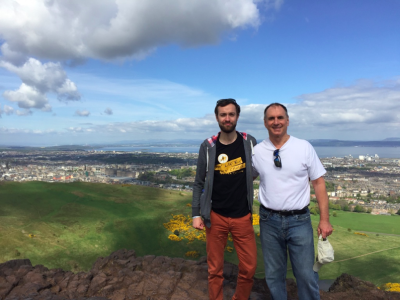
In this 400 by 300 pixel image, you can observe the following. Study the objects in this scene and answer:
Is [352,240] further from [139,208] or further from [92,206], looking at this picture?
[92,206]

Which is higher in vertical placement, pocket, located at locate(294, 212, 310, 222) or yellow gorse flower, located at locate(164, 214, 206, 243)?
pocket, located at locate(294, 212, 310, 222)

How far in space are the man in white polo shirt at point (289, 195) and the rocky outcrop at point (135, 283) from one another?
91.4 inches

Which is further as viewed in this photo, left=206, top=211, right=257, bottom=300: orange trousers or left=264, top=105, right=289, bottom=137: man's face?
left=206, top=211, right=257, bottom=300: orange trousers

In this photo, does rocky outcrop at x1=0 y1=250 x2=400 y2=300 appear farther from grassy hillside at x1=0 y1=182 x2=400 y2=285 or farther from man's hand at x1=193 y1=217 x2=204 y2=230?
grassy hillside at x1=0 y1=182 x2=400 y2=285

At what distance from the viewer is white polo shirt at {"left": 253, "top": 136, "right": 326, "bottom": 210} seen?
4.00m

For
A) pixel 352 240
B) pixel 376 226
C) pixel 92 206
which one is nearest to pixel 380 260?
pixel 352 240

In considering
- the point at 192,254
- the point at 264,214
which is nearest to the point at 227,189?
the point at 264,214

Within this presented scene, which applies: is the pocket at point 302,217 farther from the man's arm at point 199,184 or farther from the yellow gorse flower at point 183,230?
the yellow gorse flower at point 183,230

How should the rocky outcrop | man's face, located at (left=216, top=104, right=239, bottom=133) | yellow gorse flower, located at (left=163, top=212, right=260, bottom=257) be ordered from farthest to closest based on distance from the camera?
yellow gorse flower, located at (left=163, top=212, right=260, bottom=257) < the rocky outcrop < man's face, located at (left=216, top=104, right=239, bottom=133)

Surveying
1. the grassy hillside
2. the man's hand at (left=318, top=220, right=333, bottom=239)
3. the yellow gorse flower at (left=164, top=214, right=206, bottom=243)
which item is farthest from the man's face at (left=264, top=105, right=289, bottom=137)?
the yellow gorse flower at (left=164, top=214, right=206, bottom=243)

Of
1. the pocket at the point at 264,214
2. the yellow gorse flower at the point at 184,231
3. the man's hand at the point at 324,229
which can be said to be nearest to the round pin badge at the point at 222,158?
the pocket at the point at 264,214

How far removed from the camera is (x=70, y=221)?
13641mm

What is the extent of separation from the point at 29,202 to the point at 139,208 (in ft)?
22.4

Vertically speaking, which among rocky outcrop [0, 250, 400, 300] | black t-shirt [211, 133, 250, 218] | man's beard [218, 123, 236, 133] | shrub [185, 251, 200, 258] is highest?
man's beard [218, 123, 236, 133]
